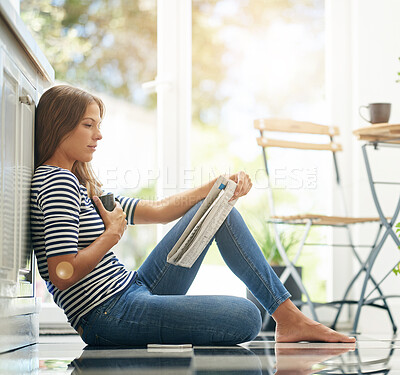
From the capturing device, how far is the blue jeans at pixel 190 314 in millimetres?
1669

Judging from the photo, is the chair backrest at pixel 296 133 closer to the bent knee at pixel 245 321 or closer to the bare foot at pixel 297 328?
the bare foot at pixel 297 328

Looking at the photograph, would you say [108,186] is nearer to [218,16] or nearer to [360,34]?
[218,16]

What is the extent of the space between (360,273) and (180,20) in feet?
5.05

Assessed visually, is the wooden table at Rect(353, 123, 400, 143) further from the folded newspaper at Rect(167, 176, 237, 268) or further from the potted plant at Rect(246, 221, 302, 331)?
the folded newspaper at Rect(167, 176, 237, 268)

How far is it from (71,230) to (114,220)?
0.19 meters

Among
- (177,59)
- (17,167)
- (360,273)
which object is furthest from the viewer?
(177,59)

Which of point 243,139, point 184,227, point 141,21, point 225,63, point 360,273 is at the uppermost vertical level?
point 141,21

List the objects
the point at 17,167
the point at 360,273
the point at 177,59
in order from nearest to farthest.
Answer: the point at 17,167 < the point at 360,273 < the point at 177,59

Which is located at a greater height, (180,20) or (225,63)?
(180,20)

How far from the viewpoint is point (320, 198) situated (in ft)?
10.6

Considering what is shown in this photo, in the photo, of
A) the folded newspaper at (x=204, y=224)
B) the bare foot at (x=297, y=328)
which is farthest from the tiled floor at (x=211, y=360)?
the folded newspaper at (x=204, y=224)

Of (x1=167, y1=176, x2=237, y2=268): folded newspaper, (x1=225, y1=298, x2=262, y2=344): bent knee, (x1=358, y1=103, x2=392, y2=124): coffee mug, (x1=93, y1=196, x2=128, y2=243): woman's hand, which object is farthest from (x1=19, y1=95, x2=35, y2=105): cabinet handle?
(x1=358, y1=103, x2=392, y2=124): coffee mug

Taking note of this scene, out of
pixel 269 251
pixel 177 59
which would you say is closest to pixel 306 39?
pixel 177 59

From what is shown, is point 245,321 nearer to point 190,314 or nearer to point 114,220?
point 190,314
